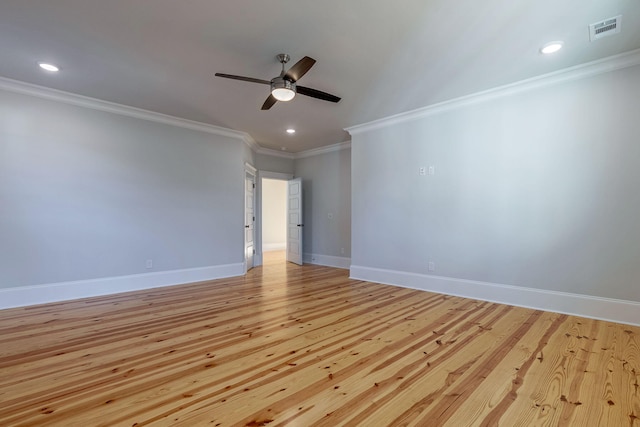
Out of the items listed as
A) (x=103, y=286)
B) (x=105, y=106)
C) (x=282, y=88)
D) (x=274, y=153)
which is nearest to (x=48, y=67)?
(x=105, y=106)

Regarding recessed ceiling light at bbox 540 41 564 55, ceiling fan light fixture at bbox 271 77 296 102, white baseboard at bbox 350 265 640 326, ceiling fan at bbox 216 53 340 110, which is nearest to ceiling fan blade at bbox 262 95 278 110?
ceiling fan at bbox 216 53 340 110

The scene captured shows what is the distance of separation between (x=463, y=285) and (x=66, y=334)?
187 inches

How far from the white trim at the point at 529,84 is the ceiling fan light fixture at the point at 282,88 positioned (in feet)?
7.83

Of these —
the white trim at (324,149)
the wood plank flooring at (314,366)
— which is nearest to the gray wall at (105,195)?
the wood plank flooring at (314,366)

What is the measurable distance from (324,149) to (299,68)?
14.1ft

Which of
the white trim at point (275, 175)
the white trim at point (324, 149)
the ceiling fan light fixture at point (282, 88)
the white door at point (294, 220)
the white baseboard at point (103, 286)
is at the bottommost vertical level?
the white baseboard at point (103, 286)

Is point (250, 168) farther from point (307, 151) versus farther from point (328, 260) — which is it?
point (328, 260)

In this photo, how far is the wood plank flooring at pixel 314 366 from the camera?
1.72 meters

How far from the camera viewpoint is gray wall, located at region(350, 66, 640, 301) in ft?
10.4

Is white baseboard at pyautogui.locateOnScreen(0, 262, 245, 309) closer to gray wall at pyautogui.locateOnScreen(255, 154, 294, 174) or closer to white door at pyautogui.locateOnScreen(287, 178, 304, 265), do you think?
white door at pyautogui.locateOnScreen(287, 178, 304, 265)

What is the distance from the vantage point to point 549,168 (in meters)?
3.56

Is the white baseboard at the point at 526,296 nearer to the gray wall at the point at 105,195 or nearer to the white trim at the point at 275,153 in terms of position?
the gray wall at the point at 105,195

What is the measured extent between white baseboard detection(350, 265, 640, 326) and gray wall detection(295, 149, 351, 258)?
1872 mm

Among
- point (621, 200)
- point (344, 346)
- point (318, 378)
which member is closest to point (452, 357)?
point (344, 346)
